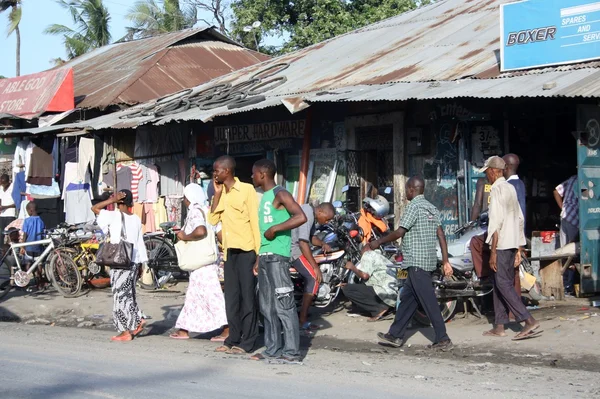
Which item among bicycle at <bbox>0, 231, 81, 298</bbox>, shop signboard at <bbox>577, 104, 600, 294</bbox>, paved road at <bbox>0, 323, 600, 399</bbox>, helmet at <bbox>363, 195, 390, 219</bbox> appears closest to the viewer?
paved road at <bbox>0, 323, 600, 399</bbox>

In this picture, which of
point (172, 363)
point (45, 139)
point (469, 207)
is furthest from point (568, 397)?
point (45, 139)

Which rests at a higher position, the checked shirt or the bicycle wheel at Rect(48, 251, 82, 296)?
the checked shirt

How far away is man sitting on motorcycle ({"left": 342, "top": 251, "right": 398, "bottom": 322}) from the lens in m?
10.0

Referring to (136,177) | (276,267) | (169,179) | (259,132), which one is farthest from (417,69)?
(136,177)

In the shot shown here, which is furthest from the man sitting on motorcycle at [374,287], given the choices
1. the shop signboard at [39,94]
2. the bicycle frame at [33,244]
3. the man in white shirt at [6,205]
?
the shop signboard at [39,94]

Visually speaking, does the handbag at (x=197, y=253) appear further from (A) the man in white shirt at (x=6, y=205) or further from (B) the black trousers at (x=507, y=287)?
(A) the man in white shirt at (x=6, y=205)

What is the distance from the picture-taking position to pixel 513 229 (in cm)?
836

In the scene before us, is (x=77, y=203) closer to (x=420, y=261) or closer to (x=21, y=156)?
(x=21, y=156)

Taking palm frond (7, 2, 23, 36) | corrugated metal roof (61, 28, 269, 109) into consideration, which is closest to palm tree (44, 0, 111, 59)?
palm frond (7, 2, 23, 36)

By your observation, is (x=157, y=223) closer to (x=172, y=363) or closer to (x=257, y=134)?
(x=257, y=134)

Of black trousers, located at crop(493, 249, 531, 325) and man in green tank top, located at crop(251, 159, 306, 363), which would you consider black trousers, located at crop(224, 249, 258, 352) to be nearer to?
man in green tank top, located at crop(251, 159, 306, 363)

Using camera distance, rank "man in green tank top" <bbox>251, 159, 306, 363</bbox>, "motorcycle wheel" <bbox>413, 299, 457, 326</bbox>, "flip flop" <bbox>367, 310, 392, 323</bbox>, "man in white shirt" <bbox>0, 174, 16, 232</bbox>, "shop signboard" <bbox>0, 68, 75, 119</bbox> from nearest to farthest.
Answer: "man in green tank top" <bbox>251, 159, 306, 363</bbox> < "motorcycle wheel" <bbox>413, 299, 457, 326</bbox> < "flip flop" <bbox>367, 310, 392, 323</bbox> < "man in white shirt" <bbox>0, 174, 16, 232</bbox> < "shop signboard" <bbox>0, 68, 75, 119</bbox>

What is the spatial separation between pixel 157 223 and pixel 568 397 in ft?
38.5

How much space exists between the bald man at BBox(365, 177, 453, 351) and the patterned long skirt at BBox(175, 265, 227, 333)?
189cm
